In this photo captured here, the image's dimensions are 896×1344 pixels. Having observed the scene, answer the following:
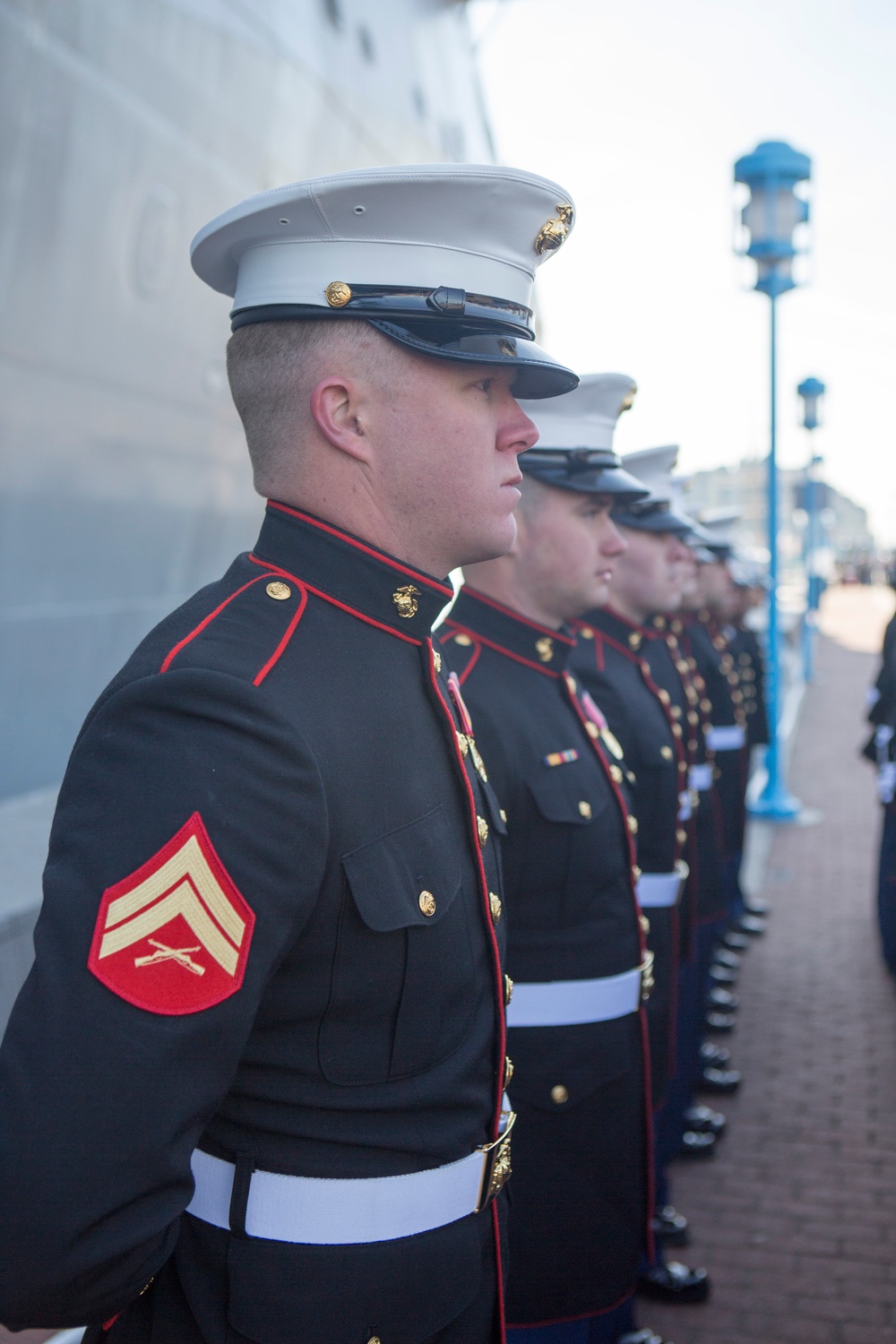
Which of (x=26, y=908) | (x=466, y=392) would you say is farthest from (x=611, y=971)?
(x=466, y=392)

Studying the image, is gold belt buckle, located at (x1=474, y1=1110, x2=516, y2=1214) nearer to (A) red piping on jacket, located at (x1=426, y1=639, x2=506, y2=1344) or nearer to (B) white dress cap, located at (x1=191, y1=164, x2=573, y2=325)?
(A) red piping on jacket, located at (x1=426, y1=639, x2=506, y2=1344)

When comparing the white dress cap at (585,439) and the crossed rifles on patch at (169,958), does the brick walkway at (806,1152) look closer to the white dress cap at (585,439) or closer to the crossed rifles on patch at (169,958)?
the white dress cap at (585,439)

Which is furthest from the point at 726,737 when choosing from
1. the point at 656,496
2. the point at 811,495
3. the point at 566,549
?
the point at 811,495

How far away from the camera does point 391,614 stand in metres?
1.45

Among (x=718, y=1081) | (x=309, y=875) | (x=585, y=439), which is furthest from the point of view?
(x=718, y=1081)

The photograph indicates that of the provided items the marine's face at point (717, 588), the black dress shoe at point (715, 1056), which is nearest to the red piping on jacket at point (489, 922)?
the black dress shoe at point (715, 1056)

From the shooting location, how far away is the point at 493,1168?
1.45 metres

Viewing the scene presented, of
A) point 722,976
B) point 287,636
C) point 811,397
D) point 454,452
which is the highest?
point 811,397

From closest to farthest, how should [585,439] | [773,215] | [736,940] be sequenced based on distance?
[585,439], [736,940], [773,215]

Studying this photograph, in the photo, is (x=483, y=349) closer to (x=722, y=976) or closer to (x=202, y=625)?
(x=202, y=625)

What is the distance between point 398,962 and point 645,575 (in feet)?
9.26

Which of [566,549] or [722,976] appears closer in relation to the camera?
[566,549]

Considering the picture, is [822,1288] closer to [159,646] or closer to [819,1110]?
[819,1110]

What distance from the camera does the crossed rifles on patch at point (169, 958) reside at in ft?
3.46
